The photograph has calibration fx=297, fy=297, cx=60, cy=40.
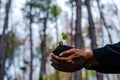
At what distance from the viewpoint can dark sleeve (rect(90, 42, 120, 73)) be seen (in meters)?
0.98

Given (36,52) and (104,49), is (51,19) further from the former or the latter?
(104,49)

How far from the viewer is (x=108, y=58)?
991mm

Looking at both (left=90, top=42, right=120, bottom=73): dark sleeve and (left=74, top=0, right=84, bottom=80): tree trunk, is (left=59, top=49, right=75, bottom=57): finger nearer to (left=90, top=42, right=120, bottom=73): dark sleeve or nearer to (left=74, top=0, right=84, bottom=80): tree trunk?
(left=90, top=42, right=120, bottom=73): dark sleeve

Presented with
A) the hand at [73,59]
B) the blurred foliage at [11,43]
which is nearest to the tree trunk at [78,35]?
the hand at [73,59]

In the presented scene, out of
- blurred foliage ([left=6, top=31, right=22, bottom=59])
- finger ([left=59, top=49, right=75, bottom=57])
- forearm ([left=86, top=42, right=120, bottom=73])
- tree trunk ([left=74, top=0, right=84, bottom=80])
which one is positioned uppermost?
blurred foliage ([left=6, top=31, right=22, bottom=59])

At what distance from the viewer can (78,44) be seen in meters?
5.05

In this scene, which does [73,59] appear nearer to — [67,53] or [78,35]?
[67,53]

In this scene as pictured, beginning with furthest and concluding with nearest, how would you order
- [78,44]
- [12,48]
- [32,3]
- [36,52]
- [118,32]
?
[36,52]
[12,48]
[118,32]
[32,3]
[78,44]

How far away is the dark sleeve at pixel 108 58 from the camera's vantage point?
0.98 metres

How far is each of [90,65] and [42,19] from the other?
12.3 metres

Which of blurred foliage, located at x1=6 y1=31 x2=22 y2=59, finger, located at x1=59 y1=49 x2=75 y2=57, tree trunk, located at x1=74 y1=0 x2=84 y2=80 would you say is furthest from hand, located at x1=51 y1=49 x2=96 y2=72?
blurred foliage, located at x1=6 y1=31 x2=22 y2=59

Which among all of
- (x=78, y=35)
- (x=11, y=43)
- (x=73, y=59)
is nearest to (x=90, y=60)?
(x=73, y=59)

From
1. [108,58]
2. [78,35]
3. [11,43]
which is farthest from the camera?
A: [11,43]

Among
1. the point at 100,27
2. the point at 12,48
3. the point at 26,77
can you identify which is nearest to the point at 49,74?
the point at 26,77
